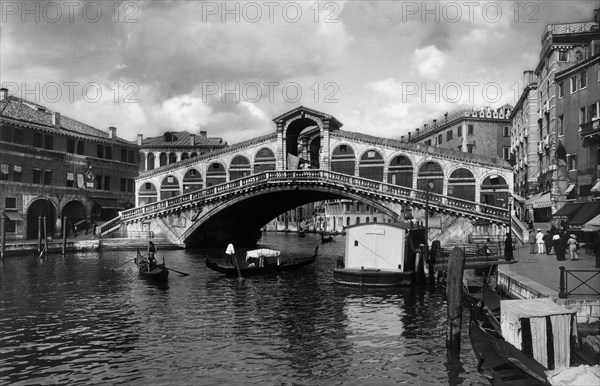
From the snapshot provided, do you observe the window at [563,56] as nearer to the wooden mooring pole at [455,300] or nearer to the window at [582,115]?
the window at [582,115]

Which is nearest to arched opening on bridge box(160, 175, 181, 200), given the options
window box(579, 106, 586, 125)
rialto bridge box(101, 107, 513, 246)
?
rialto bridge box(101, 107, 513, 246)

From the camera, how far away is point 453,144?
79688mm

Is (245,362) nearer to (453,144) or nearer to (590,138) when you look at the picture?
(590,138)

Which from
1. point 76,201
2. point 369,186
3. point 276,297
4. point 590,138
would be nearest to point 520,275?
point 276,297

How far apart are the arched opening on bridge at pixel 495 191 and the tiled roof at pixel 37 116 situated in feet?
119

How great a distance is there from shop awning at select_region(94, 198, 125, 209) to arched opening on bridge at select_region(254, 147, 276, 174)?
50.0 ft

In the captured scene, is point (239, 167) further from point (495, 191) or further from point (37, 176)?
point (495, 191)

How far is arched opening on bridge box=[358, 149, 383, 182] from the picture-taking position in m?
50.5

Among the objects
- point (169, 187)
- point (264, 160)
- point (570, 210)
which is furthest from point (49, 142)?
point (570, 210)

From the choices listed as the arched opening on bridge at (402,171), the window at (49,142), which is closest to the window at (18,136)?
the window at (49,142)

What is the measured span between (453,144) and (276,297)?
5984 centimetres

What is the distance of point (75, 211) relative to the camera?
54.0 metres

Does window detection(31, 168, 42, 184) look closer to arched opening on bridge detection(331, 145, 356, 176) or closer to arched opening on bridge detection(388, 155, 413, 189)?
arched opening on bridge detection(331, 145, 356, 176)

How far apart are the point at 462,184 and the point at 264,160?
18.6 metres
